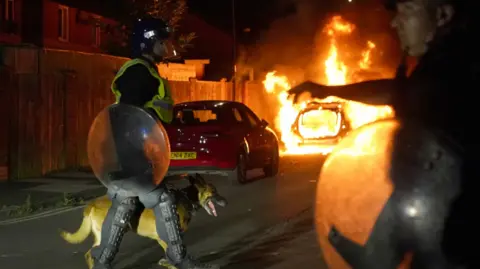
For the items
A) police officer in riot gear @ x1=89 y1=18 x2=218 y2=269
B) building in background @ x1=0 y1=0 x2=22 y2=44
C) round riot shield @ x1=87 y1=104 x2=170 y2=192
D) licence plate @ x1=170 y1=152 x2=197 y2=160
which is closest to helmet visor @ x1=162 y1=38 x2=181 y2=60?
police officer in riot gear @ x1=89 y1=18 x2=218 y2=269

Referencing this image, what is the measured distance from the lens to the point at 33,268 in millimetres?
7551

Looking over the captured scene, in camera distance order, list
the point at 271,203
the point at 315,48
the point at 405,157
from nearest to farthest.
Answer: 1. the point at 405,157
2. the point at 271,203
3. the point at 315,48

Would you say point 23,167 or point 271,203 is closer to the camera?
point 271,203

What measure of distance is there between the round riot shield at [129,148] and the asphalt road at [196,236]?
67.7 inches

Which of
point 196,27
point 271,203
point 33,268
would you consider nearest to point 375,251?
point 33,268

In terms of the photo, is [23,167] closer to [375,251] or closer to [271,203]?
[271,203]

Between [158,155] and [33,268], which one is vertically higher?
[158,155]

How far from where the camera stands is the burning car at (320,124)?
2120 cm

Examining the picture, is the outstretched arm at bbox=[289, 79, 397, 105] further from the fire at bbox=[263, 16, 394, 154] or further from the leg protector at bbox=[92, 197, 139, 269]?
the fire at bbox=[263, 16, 394, 154]

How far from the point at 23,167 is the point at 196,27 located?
28.0 meters

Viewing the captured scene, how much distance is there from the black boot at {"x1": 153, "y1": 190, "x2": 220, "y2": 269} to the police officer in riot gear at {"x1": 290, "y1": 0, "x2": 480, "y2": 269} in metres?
3.18

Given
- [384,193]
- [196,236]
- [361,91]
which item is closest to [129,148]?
[361,91]

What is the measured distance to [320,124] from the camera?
73.5ft

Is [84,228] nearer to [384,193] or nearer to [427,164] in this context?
[384,193]
